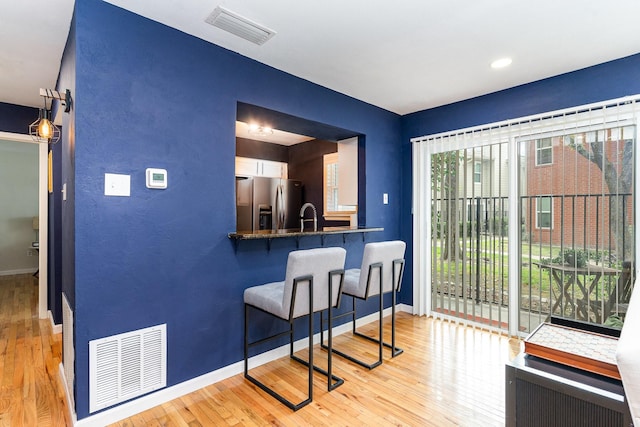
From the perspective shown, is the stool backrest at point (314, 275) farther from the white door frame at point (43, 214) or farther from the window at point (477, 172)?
the white door frame at point (43, 214)

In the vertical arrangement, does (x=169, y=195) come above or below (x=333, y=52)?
below

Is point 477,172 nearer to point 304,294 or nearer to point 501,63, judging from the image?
point 501,63

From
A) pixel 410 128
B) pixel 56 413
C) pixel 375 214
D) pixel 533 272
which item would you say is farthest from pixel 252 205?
pixel 533 272

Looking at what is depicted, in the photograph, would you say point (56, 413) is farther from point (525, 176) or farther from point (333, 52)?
point (525, 176)

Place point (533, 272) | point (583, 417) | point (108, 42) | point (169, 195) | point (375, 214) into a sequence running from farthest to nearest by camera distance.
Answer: point (375, 214)
point (533, 272)
point (169, 195)
point (108, 42)
point (583, 417)

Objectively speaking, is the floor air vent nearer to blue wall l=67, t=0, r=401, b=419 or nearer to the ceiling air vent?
blue wall l=67, t=0, r=401, b=419

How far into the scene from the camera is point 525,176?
3.21 meters

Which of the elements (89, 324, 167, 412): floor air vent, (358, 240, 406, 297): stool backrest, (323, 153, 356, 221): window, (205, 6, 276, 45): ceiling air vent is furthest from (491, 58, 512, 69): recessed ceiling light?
(89, 324, 167, 412): floor air vent

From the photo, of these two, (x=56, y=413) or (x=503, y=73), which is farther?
(x=503, y=73)

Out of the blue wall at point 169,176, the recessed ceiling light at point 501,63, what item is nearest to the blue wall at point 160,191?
the blue wall at point 169,176

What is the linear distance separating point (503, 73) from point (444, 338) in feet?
8.48

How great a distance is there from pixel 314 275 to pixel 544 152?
2544mm

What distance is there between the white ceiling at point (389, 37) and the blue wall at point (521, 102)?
0.32ft

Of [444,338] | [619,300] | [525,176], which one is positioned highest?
[525,176]
